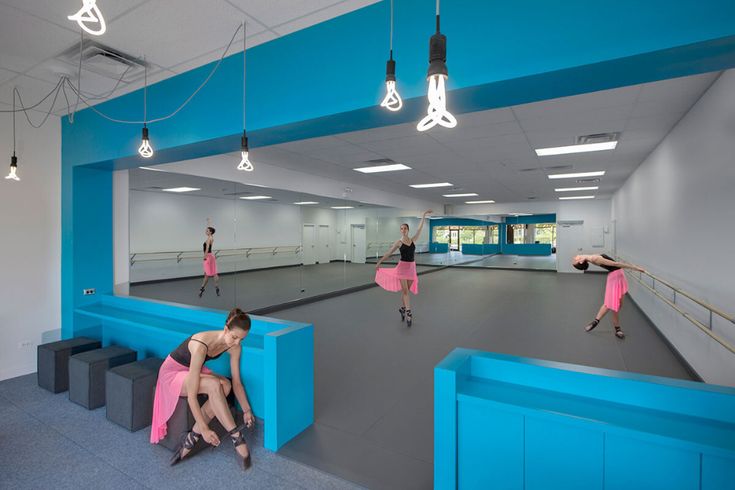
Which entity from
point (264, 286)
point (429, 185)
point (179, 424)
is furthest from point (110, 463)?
point (429, 185)

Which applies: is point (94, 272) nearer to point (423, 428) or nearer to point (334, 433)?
point (334, 433)

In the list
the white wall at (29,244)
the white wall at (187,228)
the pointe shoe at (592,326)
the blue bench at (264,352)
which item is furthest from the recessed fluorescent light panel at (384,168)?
the white wall at (29,244)

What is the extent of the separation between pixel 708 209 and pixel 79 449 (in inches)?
253

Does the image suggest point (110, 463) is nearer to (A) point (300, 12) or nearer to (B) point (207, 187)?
(A) point (300, 12)

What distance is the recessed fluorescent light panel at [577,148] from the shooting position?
6031mm

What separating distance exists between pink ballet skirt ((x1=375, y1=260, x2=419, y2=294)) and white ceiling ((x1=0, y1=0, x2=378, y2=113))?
5.18 meters

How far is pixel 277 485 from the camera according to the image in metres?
2.59

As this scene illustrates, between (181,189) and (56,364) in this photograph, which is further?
(181,189)

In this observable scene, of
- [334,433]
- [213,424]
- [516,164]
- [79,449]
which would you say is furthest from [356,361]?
[516,164]

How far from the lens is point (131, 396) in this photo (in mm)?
3273

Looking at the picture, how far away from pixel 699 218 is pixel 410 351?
3.90 m

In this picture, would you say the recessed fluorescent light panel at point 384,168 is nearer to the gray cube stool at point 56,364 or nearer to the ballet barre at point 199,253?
the ballet barre at point 199,253

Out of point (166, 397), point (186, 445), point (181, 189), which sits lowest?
point (186, 445)

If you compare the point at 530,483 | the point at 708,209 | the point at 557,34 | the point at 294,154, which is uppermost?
the point at 294,154
